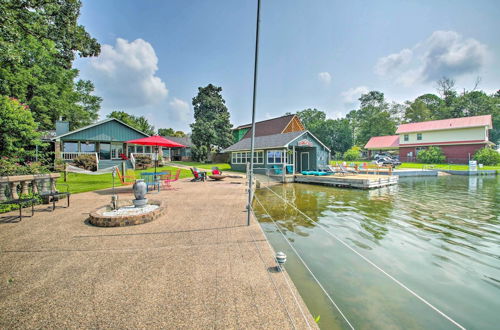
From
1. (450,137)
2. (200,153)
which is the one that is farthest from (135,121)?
(450,137)

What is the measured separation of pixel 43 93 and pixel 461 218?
4360 centimetres

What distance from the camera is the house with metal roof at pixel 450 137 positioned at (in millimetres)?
31812

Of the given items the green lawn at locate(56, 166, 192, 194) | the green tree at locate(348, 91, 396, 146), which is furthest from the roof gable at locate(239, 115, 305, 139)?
the green tree at locate(348, 91, 396, 146)

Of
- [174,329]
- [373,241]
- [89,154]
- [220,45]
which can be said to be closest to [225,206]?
[373,241]

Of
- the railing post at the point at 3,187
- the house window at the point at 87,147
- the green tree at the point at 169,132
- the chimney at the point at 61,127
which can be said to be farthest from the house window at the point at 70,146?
the green tree at the point at 169,132

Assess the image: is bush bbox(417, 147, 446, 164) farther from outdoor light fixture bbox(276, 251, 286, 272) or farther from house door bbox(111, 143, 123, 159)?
house door bbox(111, 143, 123, 159)

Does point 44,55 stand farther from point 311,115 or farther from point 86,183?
point 311,115

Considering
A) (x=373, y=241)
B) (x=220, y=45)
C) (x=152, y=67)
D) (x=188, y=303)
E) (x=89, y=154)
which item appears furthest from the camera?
(x=89, y=154)

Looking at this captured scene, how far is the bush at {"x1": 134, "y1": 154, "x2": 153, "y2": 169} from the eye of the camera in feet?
75.6

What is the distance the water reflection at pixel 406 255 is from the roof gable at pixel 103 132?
2025 cm

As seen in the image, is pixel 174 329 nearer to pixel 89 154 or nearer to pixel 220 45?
pixel 220 45

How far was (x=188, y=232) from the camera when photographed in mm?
5074

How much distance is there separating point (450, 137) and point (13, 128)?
48810 mm

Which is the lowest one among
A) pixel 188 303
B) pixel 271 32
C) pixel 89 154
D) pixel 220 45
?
pixel 188 303
